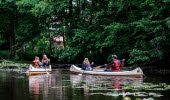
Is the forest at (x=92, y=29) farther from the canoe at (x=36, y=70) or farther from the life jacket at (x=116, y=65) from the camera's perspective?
the canoe at (x=36, y=70)

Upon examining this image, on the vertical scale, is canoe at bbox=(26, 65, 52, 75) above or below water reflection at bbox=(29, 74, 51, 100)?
above

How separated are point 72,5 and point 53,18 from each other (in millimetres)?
2864

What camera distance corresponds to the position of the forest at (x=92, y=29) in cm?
2603

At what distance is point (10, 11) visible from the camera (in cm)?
5006

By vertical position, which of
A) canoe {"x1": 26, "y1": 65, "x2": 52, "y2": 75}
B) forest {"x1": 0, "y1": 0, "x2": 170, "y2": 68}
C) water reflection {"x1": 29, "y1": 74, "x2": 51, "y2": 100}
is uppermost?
forest {"x1": 0, "y1": 0, "x2": 170, "y2": 68}

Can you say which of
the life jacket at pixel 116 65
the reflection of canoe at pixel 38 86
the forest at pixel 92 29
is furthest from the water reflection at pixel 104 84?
the forest at pixel 92 29

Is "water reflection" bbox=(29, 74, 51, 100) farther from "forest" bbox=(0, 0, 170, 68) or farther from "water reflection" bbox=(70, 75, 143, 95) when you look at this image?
"forest" bbox=(0, 0, 170, 68)

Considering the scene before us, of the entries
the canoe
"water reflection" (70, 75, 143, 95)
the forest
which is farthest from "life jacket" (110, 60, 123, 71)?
the canoe

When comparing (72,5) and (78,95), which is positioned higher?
(72,5)

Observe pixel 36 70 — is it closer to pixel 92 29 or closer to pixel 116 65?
pixel 116 65

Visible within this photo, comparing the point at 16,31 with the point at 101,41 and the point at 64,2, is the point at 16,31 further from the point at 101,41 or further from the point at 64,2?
the point at 101,41

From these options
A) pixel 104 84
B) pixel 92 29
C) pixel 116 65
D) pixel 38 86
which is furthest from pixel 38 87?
pixel 92 29

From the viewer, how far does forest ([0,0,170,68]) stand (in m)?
26.0

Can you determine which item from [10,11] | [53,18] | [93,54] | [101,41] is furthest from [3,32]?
[101,41]
